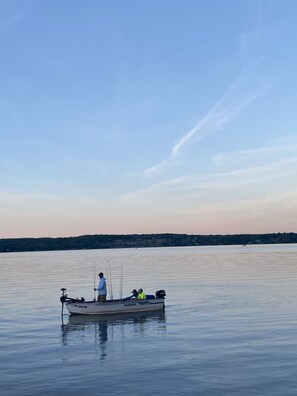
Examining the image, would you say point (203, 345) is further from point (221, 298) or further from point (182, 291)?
point (182, 291)

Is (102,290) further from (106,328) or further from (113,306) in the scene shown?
(106,328)

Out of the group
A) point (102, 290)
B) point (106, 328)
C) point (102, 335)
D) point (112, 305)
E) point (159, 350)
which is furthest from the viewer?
point (112, 305)

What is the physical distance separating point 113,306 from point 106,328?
491 cm

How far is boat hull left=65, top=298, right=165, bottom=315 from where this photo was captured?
112 feet

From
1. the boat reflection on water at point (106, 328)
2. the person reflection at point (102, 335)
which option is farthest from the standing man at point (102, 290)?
the person reflection at point (102, 335)

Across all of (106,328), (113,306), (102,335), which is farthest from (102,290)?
(102,335)

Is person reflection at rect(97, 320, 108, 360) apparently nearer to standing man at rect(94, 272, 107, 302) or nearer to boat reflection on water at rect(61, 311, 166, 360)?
boat reflection on water at rect(61, 311, 166, 360)

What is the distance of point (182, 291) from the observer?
48.3m

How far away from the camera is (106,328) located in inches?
1170

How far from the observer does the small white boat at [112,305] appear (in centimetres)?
3425

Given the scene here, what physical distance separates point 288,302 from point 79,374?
867 inches

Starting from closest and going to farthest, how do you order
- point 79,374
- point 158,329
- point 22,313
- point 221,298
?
point 79,374 → point 158,329 → point 22,313 → point 221,298

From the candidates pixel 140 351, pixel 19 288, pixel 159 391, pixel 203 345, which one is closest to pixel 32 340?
pixel 140 351

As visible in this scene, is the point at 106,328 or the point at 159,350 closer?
the point at 159,350
